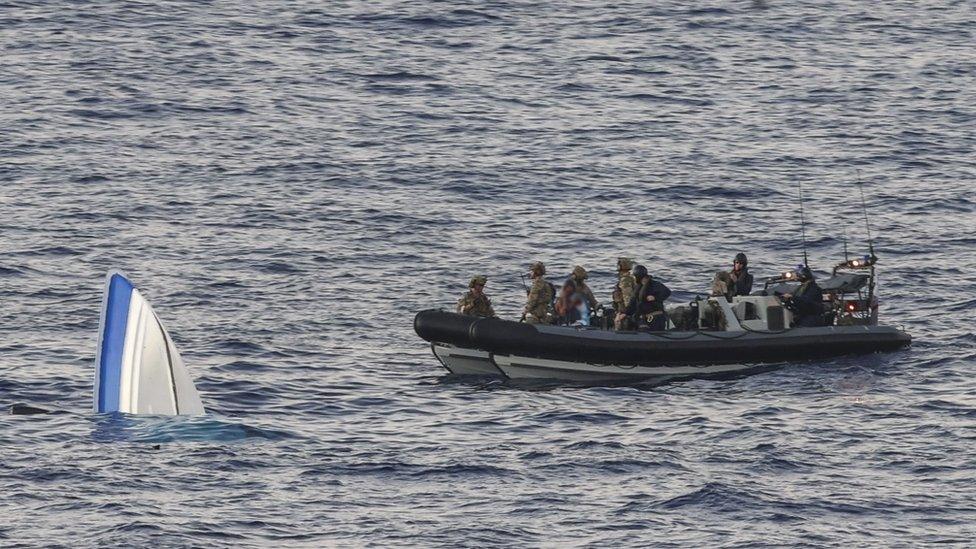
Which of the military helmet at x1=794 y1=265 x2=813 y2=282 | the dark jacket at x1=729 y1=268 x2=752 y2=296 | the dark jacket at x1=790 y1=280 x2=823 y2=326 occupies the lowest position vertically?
the dark jacket at x1=790 y1=280 x2=823 y2=326

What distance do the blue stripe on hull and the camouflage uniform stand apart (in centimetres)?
725

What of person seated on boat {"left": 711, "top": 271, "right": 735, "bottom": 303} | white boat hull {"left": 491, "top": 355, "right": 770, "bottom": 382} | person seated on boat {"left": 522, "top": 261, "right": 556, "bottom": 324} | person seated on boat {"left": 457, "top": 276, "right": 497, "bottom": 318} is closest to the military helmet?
person seated on boat {"left": 711, "top": 271, "right": 735, "bottom": 303}

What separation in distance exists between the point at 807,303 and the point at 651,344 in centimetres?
335

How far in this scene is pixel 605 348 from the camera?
3031 centimetres

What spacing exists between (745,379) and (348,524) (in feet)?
32.6

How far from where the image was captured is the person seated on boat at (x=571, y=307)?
31.3m

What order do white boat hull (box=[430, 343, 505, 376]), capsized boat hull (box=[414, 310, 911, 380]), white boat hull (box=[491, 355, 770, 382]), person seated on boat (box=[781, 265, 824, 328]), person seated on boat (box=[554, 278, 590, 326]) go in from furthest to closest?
person seated on boat (box=[781, 265, 824, 328])
person seated on boat (box=[554, 278, 590, 326])
white boat hull (box=[430, 343, 505, 376])
white boat hull (box=[491, 355, 770, 382])
capsized boat hull (box=[414, 310, 911, 380])

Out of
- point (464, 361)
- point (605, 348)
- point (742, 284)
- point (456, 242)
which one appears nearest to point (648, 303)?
point (605, 348)

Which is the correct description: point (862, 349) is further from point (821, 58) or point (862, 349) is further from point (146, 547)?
point (821, 58)

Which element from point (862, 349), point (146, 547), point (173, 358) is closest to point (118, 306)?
point (173, 358)

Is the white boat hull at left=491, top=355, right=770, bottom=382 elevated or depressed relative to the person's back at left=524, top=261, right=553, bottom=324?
depressed

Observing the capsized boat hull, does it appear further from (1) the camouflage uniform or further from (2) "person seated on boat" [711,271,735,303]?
(2) "person seated on boat" [711,271,735,303]

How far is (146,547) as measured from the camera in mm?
22578

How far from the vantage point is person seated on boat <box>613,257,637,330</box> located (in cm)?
3078
